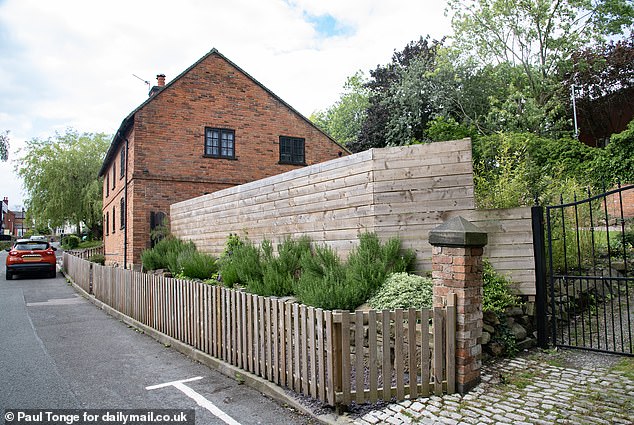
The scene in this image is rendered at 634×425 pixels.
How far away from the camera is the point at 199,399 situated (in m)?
4.41

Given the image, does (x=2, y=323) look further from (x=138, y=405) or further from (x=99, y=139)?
(x=99, y=139)

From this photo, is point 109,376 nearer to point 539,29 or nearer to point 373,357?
point 373,357

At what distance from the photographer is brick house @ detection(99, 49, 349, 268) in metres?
15.6

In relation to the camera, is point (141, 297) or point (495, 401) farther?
point (141, 297)

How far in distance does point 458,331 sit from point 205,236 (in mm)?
9202

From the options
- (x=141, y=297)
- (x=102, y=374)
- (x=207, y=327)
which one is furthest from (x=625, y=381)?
(x=141, y=297)

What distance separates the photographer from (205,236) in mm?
12195

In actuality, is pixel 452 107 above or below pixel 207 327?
above

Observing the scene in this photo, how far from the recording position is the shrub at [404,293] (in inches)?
198

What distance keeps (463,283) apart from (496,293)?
4.53 feet

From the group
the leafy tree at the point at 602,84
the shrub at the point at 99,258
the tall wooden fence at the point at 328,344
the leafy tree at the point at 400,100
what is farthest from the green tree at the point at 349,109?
the tall wooden fence at the point at 328,344

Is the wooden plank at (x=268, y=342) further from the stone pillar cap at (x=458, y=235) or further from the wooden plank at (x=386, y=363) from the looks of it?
the stone pillar cap at (x=458, y=235)

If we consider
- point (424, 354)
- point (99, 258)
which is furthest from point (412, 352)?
point (99, 258)

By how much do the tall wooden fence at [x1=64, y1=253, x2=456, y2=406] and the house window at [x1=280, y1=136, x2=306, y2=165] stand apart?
42.0 feet
